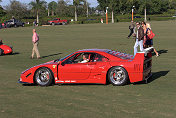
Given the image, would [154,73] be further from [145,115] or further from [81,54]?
[145,115]

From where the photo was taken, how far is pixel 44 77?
419 inches

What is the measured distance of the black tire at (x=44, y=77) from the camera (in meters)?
10.5

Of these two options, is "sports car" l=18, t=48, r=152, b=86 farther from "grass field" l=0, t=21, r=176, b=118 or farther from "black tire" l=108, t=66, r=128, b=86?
"grass field" l=0, t=21, r=176, b=118

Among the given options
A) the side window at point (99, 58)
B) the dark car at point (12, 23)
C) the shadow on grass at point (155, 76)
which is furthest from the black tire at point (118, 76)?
the dark car at point (12, 23)

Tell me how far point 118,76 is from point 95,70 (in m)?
0.75

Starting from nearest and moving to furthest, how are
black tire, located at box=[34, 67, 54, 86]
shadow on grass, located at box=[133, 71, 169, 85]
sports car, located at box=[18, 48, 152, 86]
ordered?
sports car, located at box=[18, 48, 152, 86] < black tire, located at box=[34, 67, 54, 86] < shadow on grass, located at box=[133, 71, 169, 85]

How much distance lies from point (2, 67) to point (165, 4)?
144 meters

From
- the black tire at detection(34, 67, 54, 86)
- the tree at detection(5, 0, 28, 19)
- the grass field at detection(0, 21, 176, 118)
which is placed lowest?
the grass field at detection(0, 21, 176, 118)

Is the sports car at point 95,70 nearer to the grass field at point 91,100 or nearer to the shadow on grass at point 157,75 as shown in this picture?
the grass field at point 91,100

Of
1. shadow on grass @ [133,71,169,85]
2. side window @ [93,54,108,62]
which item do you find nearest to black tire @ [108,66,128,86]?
side window @ [93,54,108,62]

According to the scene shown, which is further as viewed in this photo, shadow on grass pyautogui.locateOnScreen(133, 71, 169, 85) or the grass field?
shadow on grass pyautogui.locateOnScreen(133, 71, 169, 85)

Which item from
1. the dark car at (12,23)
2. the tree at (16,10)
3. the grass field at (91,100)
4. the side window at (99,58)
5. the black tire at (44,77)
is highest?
the tree at (16,10)

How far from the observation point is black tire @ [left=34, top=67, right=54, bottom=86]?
10547mm

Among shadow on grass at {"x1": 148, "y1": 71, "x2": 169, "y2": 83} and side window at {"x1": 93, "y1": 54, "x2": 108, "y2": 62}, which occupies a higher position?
side window at {"x1": 93, "y1": 54, "x2": 108, "y2": 62}
